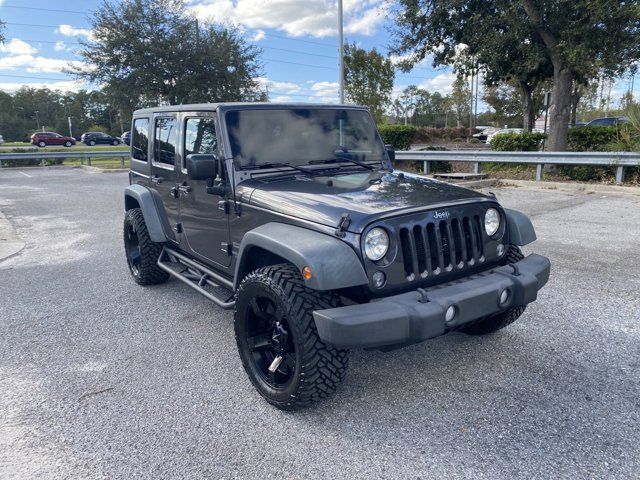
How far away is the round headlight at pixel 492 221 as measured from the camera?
3.35 m

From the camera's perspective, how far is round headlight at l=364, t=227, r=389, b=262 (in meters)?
2.74

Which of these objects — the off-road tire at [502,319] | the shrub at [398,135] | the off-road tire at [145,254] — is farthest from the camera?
the shrub at [398,135]

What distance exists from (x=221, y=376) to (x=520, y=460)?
1.95 meters

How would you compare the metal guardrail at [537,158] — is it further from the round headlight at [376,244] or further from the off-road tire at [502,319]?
the round headlight at [376,244]

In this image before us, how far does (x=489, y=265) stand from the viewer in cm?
334

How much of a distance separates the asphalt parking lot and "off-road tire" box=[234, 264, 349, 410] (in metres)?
0.17

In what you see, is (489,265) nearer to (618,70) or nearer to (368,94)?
(618,70)

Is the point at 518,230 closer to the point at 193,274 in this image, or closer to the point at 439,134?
the point at 193,274

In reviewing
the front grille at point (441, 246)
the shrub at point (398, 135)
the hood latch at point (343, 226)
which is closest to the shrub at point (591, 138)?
the shrub at point (398, 135)

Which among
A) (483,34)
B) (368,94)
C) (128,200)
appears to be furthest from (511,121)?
(128,200)

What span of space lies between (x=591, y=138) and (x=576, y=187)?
3.17m

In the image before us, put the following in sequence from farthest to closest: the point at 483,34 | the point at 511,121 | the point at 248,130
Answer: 1. the point at 511,121
2. the point at 483,34
3. the point at 248,130

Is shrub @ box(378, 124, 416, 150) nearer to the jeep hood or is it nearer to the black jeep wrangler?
the black jeep wrangler

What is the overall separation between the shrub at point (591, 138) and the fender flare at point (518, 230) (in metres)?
10.7
